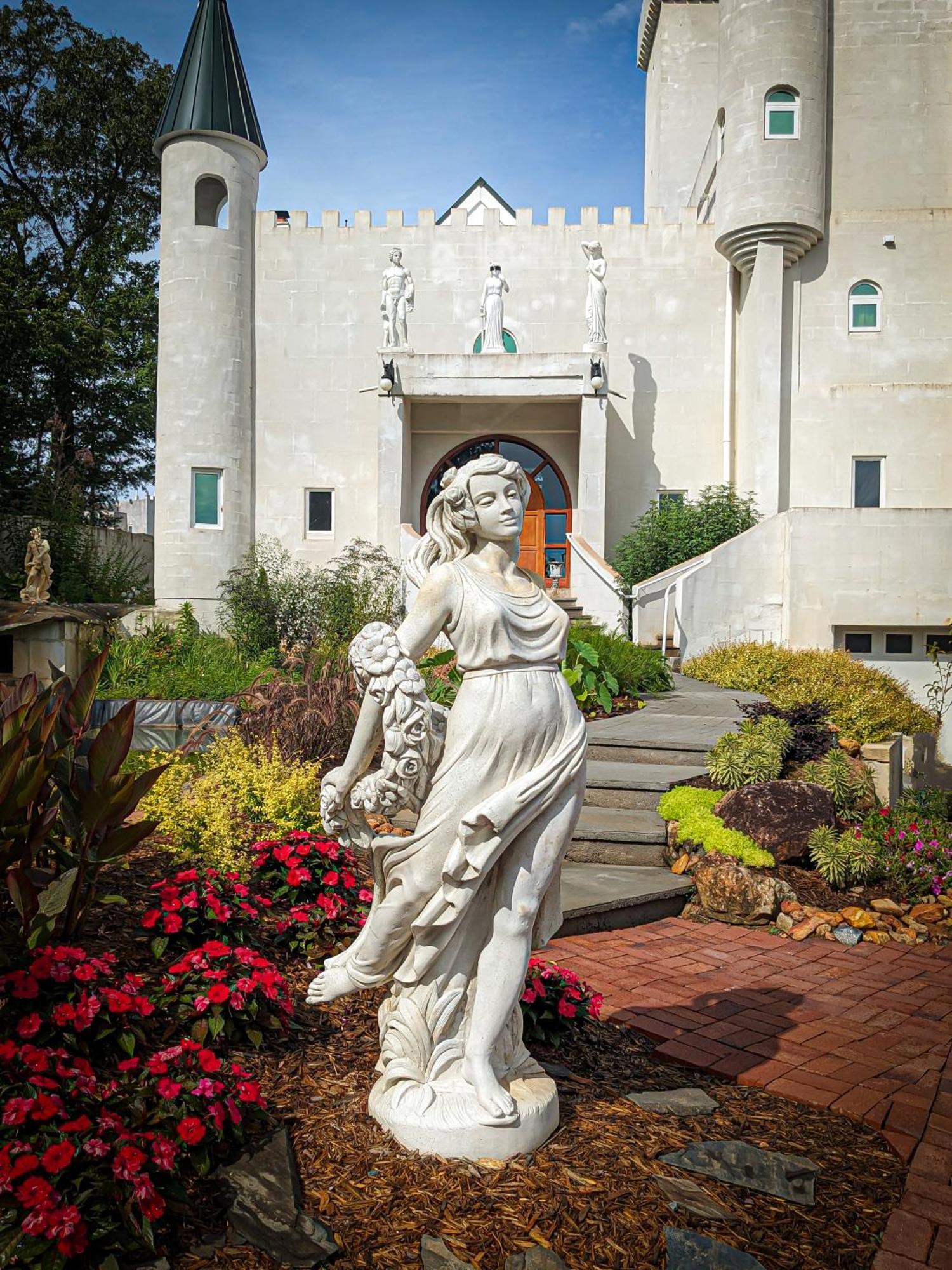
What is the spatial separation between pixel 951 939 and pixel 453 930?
4526 millimetres

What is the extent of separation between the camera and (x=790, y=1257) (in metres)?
2.48

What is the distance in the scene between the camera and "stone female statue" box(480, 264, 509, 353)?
17.6 metres

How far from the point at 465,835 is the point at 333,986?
80 cm

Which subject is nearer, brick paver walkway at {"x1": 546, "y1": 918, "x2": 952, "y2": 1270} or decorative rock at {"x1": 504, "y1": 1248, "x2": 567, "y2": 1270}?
decorative rock at {"x1": 504, "y1": 1248, "x2": 567, "y2": 1270}

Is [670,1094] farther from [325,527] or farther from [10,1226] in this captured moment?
[325,527]

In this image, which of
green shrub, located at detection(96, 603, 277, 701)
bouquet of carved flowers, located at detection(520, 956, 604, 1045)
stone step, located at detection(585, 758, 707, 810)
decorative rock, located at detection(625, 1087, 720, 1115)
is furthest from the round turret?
decorative rock, located at detection(625, 1087, 720, 1115)

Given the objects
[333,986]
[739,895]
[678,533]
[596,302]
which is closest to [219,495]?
[596,302]

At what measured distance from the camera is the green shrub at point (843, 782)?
7484mm

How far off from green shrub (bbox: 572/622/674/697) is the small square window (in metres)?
4.95

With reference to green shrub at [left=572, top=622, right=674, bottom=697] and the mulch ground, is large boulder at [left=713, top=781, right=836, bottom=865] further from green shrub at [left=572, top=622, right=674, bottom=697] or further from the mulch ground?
green shrub at [left=572, top=622, right=674, bottom=697]

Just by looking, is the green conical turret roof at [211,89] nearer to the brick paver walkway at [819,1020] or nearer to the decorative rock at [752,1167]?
the brick paver walkway at [819,1020]

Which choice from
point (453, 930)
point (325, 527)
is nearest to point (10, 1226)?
point (453, 930)

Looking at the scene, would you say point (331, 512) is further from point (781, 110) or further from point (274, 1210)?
point (274, 1210)

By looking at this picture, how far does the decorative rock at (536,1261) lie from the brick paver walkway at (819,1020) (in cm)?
90
